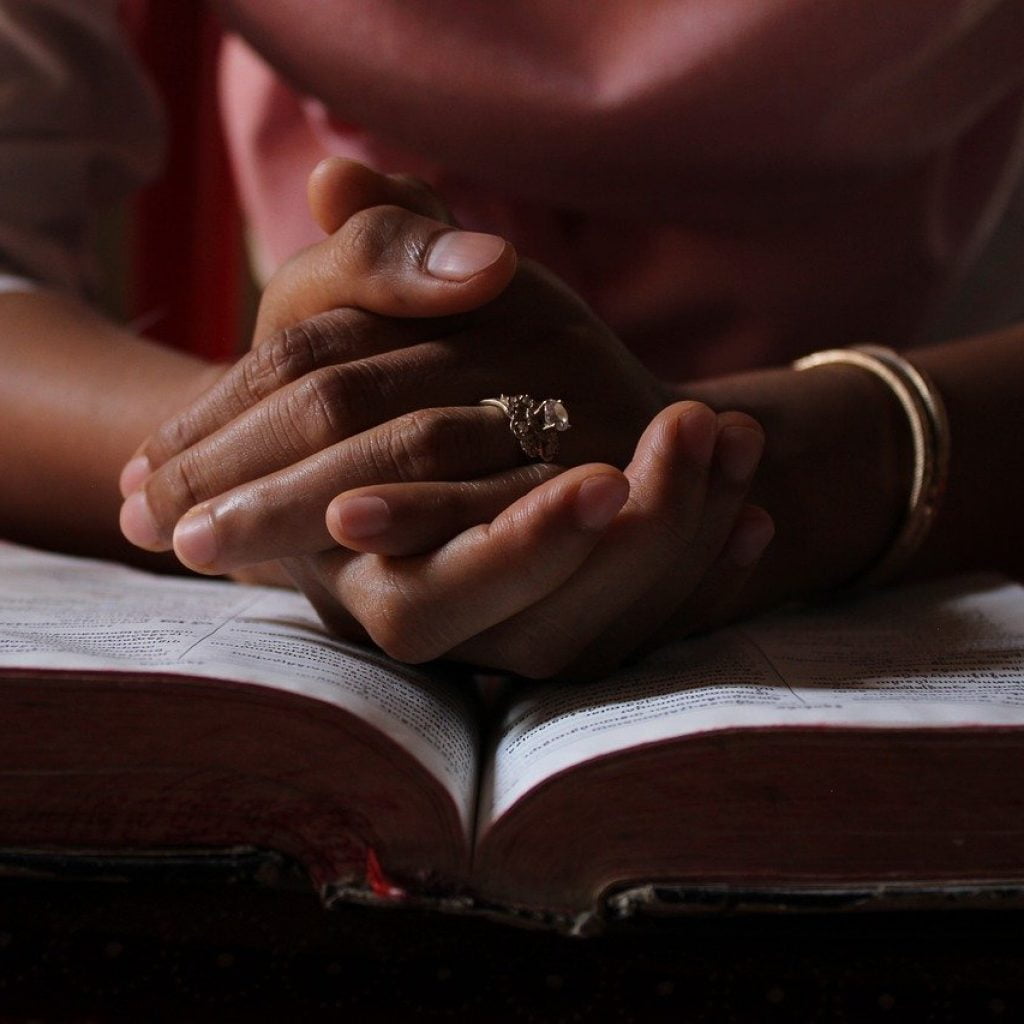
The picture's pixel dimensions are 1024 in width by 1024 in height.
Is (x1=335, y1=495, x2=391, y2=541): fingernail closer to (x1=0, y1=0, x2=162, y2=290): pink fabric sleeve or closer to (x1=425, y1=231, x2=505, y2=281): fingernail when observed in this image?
(x1=425, y1=231, x2=505, y2=281): fingernail

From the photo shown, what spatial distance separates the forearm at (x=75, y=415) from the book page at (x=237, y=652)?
0.41 ft

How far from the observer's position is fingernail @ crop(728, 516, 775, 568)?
19.6 inches

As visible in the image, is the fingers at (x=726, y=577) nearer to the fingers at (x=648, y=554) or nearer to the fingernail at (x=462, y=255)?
the fingers at (x=648, y=554)

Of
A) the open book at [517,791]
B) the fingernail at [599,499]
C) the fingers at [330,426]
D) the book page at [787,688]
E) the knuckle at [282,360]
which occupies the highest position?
the knuckle at [282,360]

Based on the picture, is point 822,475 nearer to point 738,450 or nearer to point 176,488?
point 738,450

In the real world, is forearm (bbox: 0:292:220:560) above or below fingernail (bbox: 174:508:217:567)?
above

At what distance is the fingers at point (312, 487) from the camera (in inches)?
18.3

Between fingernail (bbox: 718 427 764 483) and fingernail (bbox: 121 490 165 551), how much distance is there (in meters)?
0.26

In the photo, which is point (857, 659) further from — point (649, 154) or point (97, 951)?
point (649, 154)

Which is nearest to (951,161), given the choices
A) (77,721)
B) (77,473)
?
(77,473)

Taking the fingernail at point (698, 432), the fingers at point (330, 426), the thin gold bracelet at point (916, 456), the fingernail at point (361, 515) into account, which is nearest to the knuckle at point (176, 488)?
the fingers at point (330, 426)

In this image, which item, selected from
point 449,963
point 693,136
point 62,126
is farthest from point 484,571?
point 62,126

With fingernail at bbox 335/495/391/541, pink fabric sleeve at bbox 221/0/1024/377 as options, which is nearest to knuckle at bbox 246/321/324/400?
fingernail at bbox 335/495/391/541

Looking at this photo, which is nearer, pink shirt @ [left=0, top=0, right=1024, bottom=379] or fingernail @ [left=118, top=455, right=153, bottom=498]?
fingernail @ [left=118, top=455, right=153, bottom=498]
